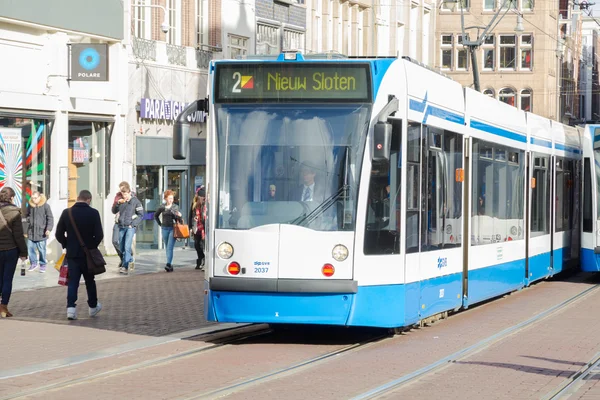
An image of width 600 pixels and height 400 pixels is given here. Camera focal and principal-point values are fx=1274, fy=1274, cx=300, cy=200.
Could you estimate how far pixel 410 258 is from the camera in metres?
13.8

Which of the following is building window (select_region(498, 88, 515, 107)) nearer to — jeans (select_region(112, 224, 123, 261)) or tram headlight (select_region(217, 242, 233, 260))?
jeans (select_region(112, 224, 123, 261))

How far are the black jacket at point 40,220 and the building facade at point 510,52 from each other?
48.3m

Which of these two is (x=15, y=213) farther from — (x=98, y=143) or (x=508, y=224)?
(x=98, y=143)

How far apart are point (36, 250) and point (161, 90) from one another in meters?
8.46

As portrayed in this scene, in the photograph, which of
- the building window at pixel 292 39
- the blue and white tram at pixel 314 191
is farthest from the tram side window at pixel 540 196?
the building window at pixel 292 39

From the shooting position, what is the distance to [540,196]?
2262 centimetres

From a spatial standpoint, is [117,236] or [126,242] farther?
[117,236]

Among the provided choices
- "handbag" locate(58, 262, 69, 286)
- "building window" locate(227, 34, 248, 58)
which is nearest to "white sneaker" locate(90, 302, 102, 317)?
"handbag" locate(58, 262, 69, 286)

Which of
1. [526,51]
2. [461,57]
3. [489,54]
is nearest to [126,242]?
[461,57]

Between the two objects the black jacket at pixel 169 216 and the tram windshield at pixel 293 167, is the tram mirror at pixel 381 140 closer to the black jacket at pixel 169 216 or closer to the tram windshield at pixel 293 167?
the tram windshield at pixel 293 167

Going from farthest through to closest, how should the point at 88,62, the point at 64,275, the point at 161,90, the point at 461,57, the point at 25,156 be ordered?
1. the point at 461,57
2. the point at 161,90
3. the point at 88,62
4. the point at 25,156
5. the point at 64,275

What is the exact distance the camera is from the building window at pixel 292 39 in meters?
40.6

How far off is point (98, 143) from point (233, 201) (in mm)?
17492

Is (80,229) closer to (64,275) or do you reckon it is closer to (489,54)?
(64,275)
